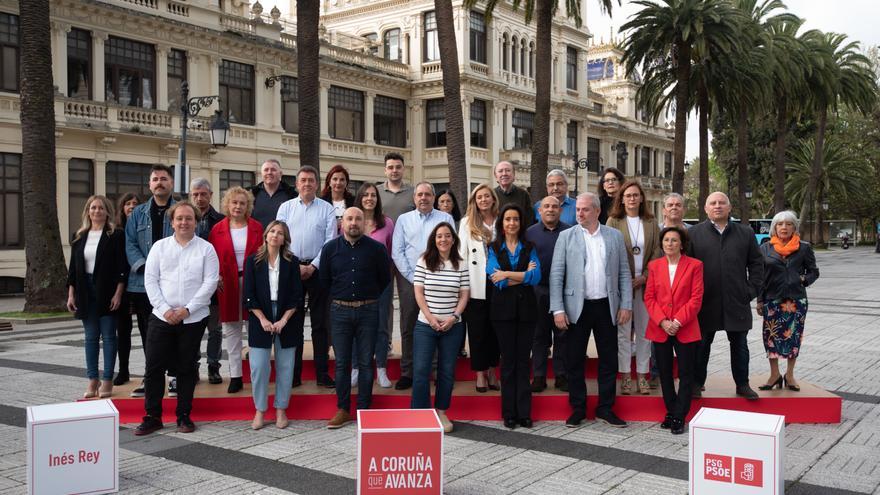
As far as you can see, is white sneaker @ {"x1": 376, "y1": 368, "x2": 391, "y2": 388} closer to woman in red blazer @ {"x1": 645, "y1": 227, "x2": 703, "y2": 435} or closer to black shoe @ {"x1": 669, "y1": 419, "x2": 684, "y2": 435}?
woman in red blazer @ {"x1": 645, "y1": 227, "x2": 703, "y2": 435}

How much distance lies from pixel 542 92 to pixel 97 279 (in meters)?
15.9

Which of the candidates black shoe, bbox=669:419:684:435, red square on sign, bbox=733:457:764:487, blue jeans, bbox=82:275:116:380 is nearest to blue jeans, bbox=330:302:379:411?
blue jeans, bbox=82:275:116:380

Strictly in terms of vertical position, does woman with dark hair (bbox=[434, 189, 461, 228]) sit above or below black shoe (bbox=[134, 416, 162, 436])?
above

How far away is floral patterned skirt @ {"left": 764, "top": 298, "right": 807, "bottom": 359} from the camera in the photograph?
8.11 metres

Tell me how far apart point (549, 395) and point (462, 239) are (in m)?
1.81

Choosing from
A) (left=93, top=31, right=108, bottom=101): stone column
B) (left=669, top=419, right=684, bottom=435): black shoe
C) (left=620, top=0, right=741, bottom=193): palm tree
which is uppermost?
(left=620, top=0, right=741, bottom=193): palm tree

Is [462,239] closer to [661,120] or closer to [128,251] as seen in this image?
[128,251]

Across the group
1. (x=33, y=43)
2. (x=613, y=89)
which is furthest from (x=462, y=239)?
(x=613, y=89)

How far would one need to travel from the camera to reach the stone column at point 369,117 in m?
38.8

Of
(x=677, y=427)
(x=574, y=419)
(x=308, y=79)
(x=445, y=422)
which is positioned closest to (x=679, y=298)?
(x=677, y=427)

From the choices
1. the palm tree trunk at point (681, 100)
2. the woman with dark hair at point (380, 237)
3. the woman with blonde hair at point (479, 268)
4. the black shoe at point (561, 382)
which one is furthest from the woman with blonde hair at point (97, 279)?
the palm tree trunk at point (681, 100)

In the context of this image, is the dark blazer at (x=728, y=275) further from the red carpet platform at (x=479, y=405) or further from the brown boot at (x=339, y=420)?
the brown boot at (x=339, y=420)

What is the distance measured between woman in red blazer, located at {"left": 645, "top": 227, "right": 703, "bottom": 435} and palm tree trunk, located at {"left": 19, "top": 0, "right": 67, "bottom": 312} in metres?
15.3

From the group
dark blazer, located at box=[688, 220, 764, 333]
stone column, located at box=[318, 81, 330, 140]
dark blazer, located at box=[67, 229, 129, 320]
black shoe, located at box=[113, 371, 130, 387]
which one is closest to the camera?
dark blazer, located at box=[688, 220, 764, 333]
